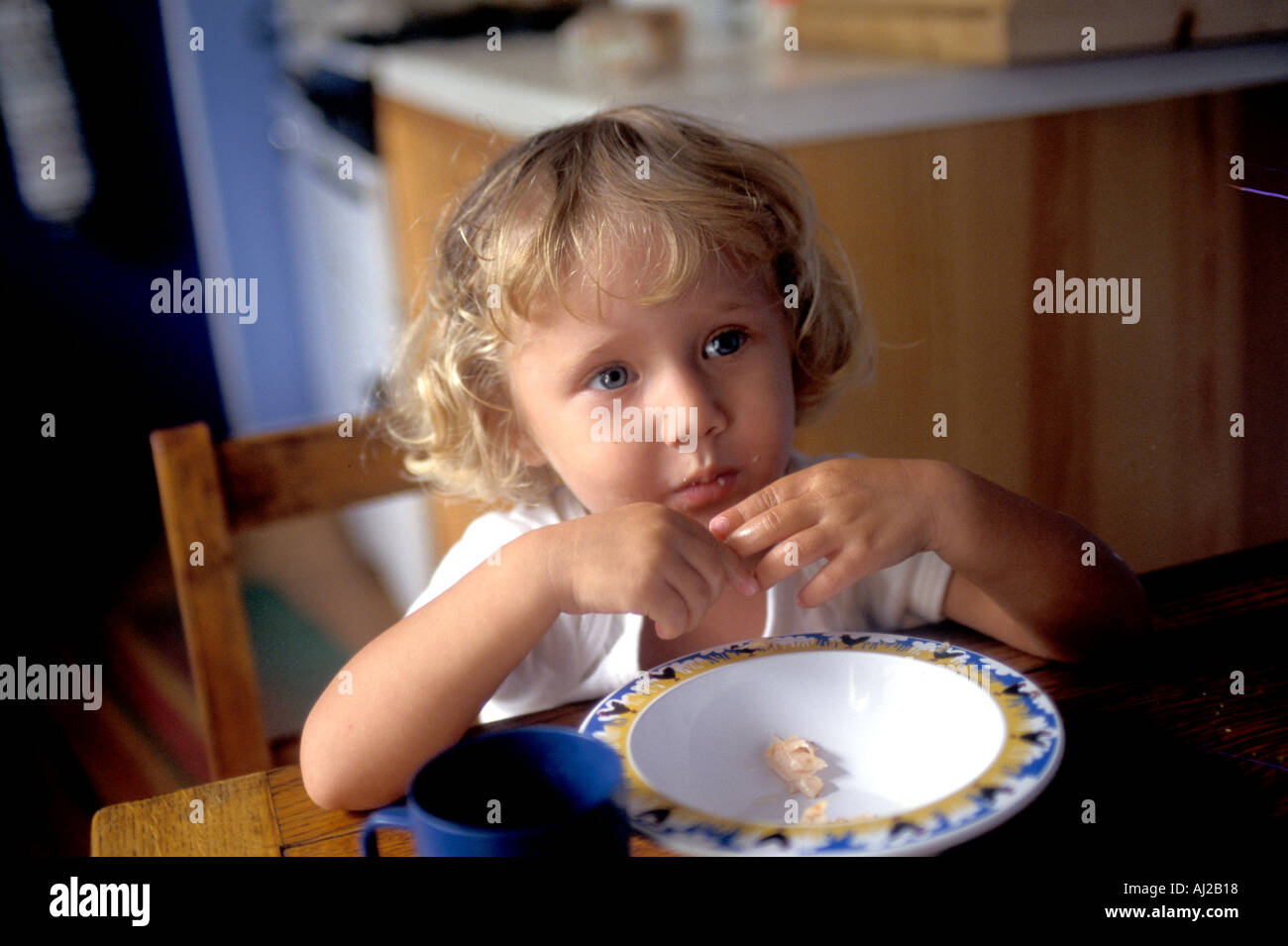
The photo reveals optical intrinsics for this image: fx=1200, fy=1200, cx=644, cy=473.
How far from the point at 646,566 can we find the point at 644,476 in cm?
13

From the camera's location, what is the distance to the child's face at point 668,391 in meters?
0.69

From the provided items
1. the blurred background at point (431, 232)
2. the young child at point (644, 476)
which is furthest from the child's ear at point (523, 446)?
the blurred background at point (431, 232)

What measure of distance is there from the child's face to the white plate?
127 mm

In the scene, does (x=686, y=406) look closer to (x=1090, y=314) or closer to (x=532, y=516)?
(x=532, y=516)

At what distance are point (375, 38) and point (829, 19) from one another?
1.04m

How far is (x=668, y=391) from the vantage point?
686mm

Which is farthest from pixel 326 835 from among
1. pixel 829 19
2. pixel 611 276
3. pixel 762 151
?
pixel 829 19

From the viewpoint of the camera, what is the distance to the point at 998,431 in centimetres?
97

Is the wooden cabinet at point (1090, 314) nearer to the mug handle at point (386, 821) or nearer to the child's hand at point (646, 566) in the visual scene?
the child's hand at point (646, 566)

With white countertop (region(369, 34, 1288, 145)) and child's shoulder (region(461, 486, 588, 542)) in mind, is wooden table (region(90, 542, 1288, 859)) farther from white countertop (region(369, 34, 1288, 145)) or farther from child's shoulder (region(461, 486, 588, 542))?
white countertop (region(369, 34, 1288, 145))

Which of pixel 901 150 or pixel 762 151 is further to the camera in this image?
pixel 901 150

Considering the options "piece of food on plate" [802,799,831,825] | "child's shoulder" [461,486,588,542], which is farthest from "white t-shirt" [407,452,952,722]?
"piece of food on plate" [802,799,831,825]

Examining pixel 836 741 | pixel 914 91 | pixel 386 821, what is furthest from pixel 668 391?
pixel 914 91

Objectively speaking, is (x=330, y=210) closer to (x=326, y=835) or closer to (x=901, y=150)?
(x=901, y=150)
